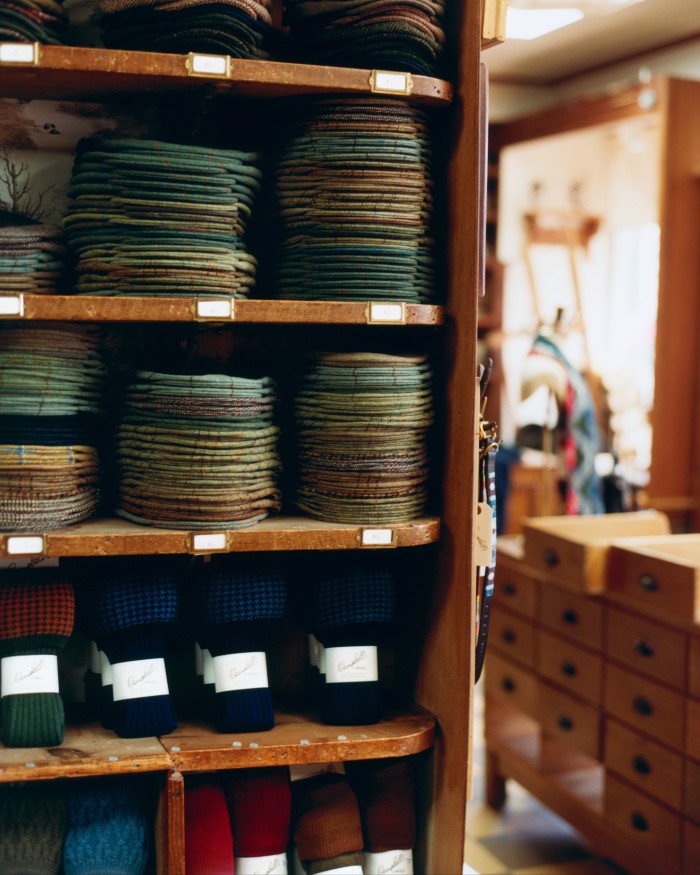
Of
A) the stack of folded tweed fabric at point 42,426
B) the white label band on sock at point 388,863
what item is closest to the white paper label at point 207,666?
the stack of folded tweed fabric at point 42,426

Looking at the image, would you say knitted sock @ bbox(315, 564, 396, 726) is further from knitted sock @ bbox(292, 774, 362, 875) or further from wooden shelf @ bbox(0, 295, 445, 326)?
wooden shelf @ bbox(0, 295, 445, 326)

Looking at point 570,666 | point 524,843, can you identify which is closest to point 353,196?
point 570,666

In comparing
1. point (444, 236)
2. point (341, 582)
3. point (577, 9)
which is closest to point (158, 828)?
point (341, 582)

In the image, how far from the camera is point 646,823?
8.66 ft

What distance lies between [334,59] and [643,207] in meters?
4.27

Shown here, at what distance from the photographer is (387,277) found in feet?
6.10

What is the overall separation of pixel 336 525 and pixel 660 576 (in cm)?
111

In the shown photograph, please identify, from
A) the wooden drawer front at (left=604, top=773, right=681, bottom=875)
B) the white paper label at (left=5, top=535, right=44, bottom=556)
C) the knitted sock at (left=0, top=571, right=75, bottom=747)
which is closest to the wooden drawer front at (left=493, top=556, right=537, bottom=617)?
the wooden drawer front at (left=604, top=773, right=681, bottom=875)

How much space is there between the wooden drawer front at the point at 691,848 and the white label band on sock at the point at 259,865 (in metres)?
1.14

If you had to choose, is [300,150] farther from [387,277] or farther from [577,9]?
[577,9]

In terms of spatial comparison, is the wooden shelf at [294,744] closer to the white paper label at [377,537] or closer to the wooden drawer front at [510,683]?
the white paper label at [377,537]

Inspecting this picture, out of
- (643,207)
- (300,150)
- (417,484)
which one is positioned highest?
(643,207)

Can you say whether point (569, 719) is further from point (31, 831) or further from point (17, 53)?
point (17, 53)

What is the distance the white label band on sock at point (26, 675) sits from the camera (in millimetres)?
1830
